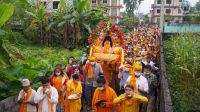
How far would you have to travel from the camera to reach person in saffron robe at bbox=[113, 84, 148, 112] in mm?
7426

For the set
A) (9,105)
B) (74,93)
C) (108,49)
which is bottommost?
(9,105)

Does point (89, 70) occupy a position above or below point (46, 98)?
above

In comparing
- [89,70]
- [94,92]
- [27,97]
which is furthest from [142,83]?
[89,70]

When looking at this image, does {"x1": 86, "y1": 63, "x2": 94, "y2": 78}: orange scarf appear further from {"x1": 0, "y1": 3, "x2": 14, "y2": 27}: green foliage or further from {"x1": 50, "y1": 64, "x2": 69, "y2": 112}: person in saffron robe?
{"x1": 0, "y1": 3, "x2": 14, "y2": 27}: green foliage

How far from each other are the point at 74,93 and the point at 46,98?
1128 millimetres

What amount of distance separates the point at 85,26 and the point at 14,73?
1326 cm

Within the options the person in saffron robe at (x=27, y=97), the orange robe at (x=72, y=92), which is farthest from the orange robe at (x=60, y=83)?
the person in saffron robe at (x=27, y=97)

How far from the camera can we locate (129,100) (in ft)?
25.0

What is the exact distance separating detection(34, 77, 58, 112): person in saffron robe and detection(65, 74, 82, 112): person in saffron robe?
1.00 metres

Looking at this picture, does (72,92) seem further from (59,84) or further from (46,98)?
(46,98)

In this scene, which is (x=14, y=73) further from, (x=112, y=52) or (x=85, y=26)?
(x=85, y=26)

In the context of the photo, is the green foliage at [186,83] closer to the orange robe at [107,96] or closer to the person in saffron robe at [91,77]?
the orange robe at [107,96]

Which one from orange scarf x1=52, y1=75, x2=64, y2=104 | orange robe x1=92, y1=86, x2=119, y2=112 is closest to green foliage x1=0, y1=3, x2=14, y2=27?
orange scarf x1=52, y1=75, x2=64, y2=104

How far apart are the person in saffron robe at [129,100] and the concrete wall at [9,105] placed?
2312 mm
